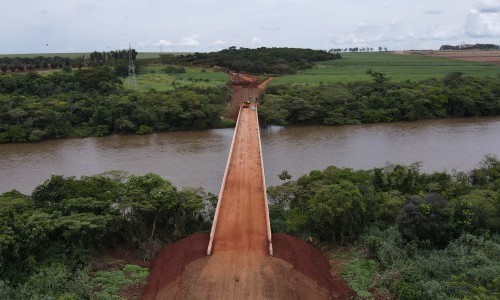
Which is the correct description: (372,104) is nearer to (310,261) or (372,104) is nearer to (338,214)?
(338,214)

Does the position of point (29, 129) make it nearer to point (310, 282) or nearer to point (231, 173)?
point (231, 173)

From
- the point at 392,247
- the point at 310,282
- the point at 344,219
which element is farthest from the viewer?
the point at 344,219

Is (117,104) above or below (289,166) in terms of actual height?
above

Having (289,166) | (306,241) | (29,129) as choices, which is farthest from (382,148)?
(29,129)

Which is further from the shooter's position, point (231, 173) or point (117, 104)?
point (117, 104)

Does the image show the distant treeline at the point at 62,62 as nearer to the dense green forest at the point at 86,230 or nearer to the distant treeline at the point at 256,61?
the distant treeline at the point at 256,61
